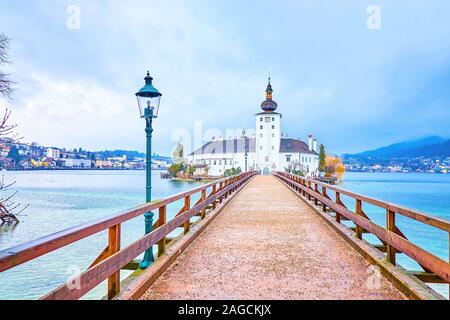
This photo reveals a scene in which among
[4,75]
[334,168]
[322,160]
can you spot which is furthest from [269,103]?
[4,75]

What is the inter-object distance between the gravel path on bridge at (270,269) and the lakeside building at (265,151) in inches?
2205

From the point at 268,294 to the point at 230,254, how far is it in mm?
1957

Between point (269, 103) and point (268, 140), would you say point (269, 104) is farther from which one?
point (268, 140)

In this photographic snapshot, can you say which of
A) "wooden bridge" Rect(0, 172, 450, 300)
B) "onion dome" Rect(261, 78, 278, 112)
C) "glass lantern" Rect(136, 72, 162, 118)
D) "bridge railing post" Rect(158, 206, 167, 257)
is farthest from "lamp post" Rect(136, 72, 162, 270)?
"onion dome" Rect(261, 78, 278, 112)

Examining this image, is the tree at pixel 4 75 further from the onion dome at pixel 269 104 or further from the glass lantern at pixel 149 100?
the onion dome at pixel 269 104

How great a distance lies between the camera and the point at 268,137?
2980 inches

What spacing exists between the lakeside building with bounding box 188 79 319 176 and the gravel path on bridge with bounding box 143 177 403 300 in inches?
2205

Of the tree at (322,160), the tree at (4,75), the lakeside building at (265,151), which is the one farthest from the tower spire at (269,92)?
the tree at (4,75)

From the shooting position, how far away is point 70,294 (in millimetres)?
2664

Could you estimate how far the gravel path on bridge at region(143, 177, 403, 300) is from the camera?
4031mm

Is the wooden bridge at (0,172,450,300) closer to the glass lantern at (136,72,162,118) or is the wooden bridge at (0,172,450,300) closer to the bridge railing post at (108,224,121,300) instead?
the bridge railing post at (108,224,121,300)

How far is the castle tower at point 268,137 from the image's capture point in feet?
246

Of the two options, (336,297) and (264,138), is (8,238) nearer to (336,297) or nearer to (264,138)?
(336,297)

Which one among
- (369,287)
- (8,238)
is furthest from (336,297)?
(8,238)
